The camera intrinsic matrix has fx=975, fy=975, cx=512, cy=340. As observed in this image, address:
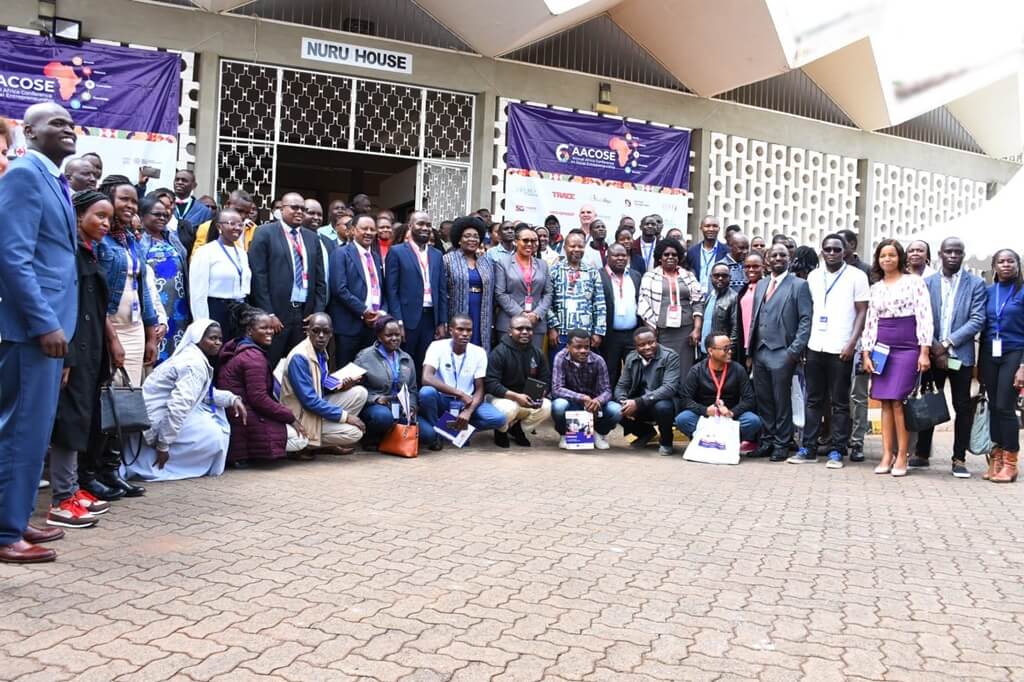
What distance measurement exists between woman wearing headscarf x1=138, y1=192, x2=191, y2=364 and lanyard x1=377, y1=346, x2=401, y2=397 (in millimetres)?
1663

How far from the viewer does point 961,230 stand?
12.5 m

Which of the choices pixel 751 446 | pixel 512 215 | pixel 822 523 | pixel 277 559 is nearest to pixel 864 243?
pixel 512 215

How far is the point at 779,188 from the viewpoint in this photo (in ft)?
52.3

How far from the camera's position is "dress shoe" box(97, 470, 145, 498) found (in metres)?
6.01

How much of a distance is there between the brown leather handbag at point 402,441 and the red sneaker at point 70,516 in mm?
3196

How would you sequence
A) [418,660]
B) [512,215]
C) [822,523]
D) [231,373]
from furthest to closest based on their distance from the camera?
1. [512,215]
2. [231,373]
3. [822,523]
4. [418,660]

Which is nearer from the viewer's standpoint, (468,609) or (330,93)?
(468,609)

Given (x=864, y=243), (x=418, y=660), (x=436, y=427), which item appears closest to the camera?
(x=418, y=660)

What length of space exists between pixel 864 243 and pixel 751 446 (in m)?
9.05

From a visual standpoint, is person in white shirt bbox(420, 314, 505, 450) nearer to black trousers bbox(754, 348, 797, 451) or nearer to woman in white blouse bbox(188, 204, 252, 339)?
woman in white blouse bbox(188, 204, 252, 339)

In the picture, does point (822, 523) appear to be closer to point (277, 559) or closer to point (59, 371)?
point (277, 559)

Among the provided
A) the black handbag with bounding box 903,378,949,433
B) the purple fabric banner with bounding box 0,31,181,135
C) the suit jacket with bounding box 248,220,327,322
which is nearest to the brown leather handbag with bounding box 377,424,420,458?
the suit jacket with bounding box 248,220,327,322

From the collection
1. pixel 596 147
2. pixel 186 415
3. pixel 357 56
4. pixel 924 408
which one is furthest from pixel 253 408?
pixel 596 147

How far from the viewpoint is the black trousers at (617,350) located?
9.84 metres
